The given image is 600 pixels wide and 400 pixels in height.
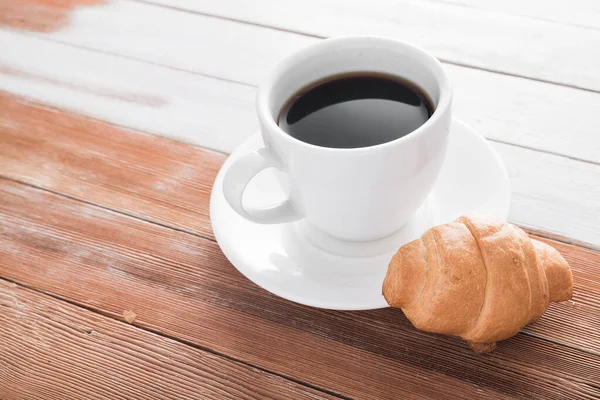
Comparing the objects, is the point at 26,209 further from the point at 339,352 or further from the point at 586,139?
the point at 586,139

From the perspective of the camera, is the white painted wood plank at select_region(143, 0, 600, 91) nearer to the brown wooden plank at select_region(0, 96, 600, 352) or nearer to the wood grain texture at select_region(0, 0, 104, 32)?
the wood grain texture at select_region(0, 0, 104, 32)

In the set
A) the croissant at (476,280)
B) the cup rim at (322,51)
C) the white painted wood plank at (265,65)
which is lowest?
the white painted wood plank at (265,65)

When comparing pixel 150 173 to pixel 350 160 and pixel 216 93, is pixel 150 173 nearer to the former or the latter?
pixel 216 93

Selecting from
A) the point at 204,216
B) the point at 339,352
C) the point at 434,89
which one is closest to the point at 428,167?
the point at 434,89

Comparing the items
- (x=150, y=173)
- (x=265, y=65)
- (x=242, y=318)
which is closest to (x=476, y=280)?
(x=242, y=318)

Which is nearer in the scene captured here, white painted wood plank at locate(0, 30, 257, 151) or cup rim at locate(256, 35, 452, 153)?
cup rim at locate(256, 35, 452, 153)

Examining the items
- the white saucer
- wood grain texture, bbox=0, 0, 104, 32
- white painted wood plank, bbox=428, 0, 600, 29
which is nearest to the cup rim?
the white saucer

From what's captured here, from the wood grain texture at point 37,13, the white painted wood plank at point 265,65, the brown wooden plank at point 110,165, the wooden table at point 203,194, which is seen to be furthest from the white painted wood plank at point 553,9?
the wood grain texture at point 37,13

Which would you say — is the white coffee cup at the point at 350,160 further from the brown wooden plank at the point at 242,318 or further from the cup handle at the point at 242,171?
the brown wooden plank at the point at 242,318
